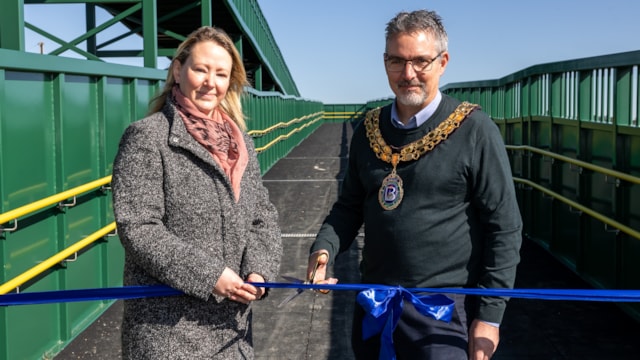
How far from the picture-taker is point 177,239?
8.93ft

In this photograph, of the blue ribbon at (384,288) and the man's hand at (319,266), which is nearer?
the blue ribbon at (384,288)

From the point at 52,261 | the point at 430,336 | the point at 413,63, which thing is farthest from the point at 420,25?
the point at 52,261

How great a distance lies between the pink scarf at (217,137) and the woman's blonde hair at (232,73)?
0.15ft

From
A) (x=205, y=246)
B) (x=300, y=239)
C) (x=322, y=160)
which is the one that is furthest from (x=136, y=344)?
(x=322, y=160)

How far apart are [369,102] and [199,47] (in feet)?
155

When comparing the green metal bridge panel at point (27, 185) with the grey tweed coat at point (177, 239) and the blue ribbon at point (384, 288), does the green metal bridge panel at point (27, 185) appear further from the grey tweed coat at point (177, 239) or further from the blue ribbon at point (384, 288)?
the grey tweed coat at point (177, 239)

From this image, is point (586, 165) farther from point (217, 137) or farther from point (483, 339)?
point (217, 137)

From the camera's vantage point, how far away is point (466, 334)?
2.84m

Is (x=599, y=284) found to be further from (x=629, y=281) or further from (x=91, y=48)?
(x=91, y=48)

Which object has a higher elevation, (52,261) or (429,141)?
(429,141)

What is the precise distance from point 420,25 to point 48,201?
3034mm

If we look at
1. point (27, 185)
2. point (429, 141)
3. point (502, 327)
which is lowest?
point (502, 327)

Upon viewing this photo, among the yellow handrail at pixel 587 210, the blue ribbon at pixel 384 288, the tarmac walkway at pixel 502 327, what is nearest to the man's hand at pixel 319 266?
the blue ribbon at pixel 384 288

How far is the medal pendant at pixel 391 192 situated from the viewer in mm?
2855
